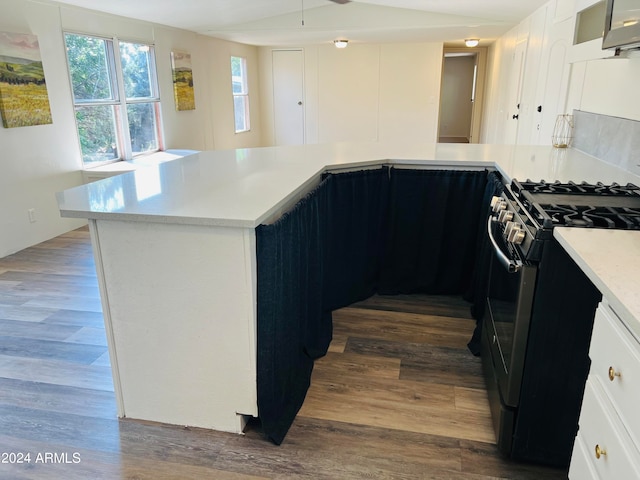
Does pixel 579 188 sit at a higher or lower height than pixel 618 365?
higher

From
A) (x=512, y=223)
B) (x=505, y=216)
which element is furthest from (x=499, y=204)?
(x=512, y=223)

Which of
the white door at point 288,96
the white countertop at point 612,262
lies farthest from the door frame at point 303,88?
the white countertop at point 612,262

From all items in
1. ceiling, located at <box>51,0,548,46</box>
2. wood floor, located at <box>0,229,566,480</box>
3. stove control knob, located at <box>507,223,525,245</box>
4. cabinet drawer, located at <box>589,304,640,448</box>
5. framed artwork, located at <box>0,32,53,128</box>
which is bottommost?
wood floor, located at <box>0,229,566,480</box>

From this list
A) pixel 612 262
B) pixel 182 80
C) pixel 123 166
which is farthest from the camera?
pixel 182 80

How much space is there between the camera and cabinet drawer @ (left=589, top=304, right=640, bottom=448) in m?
0.93

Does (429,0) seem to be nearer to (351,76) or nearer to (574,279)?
(351,76)

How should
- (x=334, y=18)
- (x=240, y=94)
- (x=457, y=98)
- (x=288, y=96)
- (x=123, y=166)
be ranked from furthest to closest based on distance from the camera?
(x=457, y=98)
(x=288, y=96)
(x=240, y=94)
(x=334, y=18)
(x=123, y=166)

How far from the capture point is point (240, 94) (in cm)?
855

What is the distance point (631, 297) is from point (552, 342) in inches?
23.9

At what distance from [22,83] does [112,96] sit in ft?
3.94

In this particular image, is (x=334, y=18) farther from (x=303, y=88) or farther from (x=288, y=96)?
(x=288, y=96)

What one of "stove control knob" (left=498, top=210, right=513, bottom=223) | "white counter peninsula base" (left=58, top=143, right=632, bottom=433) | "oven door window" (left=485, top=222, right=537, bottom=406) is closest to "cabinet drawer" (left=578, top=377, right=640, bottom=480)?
"oven door window" (left=485, top=222, right=537, bottom=406)

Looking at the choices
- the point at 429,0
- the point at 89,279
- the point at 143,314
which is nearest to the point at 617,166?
the point at 143,314

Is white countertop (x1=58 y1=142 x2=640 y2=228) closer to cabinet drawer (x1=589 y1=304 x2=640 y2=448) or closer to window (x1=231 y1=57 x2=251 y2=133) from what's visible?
cabinet drawer (x1=589 y1=304 x2=640 y2=448)
